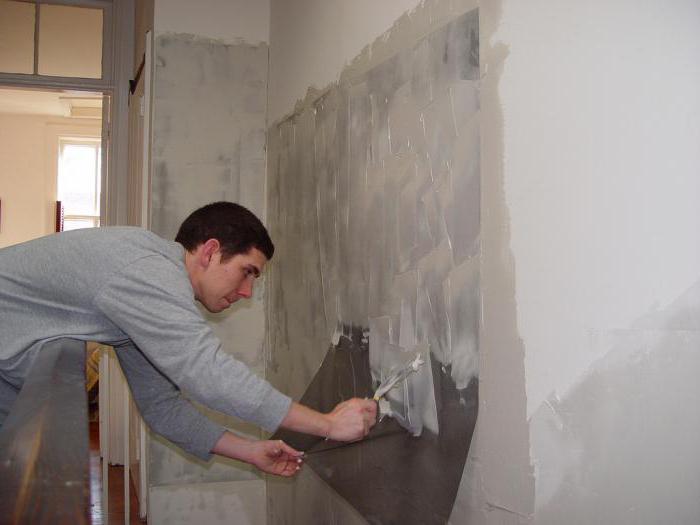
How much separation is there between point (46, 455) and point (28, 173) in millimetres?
7410

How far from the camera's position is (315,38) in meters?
2.64

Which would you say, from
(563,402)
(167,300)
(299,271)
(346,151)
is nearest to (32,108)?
(299,271)

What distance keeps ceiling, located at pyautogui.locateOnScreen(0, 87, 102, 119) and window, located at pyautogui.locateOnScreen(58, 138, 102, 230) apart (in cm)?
30

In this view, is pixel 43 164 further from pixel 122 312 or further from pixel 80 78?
pixel 122 312

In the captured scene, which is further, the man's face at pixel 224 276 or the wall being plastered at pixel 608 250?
the man's face at pixel 224 276

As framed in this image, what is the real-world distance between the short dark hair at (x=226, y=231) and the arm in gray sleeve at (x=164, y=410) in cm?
35

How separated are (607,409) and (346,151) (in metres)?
1.24

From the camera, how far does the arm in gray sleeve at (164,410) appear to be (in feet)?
6.39

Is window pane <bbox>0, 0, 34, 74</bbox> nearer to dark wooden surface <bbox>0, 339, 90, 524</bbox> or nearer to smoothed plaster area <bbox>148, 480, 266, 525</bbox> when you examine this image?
smoothed plaster area <bbox>148, 480, 266, 525</bbox>

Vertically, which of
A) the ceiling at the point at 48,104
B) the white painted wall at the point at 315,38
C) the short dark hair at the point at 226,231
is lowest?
the short dark hair at the point at 226,231

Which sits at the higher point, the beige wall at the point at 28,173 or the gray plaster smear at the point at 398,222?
the beige wall at the point at 28,173

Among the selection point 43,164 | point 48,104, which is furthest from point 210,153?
point 43,164

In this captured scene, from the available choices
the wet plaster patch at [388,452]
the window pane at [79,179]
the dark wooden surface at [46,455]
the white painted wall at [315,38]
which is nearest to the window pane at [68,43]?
the white painted wall at [315,38]

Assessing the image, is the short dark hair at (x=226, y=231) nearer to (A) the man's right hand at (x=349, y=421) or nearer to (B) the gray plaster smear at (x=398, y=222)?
(B) the gray plaster smear at (x=398, y=222)
